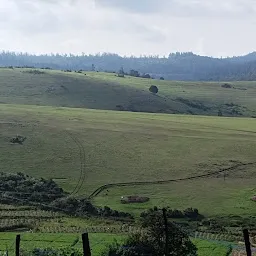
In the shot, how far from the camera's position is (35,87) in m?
153

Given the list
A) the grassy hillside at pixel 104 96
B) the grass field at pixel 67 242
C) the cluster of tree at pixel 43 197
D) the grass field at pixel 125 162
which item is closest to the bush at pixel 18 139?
the grass field at pixel 125 162

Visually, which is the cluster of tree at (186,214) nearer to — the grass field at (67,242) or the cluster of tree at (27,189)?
the grass field at (67,242)

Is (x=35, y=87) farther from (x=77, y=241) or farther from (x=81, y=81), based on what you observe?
(x=77, y=241)

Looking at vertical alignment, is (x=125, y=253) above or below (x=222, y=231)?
above

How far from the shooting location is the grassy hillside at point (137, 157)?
5931 centimetres

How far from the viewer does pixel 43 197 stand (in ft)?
193

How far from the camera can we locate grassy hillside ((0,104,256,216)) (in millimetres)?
59312

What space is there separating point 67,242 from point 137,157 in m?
33.1

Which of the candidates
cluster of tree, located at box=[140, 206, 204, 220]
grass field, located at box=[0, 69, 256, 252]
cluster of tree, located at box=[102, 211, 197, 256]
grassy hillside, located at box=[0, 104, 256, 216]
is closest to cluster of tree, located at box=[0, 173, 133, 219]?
grass field, located at box=[0, 69, 256, 252]

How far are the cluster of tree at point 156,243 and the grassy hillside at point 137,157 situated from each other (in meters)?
22.5

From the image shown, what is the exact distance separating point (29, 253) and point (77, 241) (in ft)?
27.3

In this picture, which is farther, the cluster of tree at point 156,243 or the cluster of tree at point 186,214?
the cluster of tree at point 186,214

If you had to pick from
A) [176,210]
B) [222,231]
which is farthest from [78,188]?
[222,231]

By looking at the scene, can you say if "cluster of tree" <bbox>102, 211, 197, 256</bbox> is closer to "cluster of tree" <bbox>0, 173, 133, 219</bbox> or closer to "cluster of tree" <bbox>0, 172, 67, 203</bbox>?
"cluster of tree" <bbox>0, 173, 133, 219</bbox>
